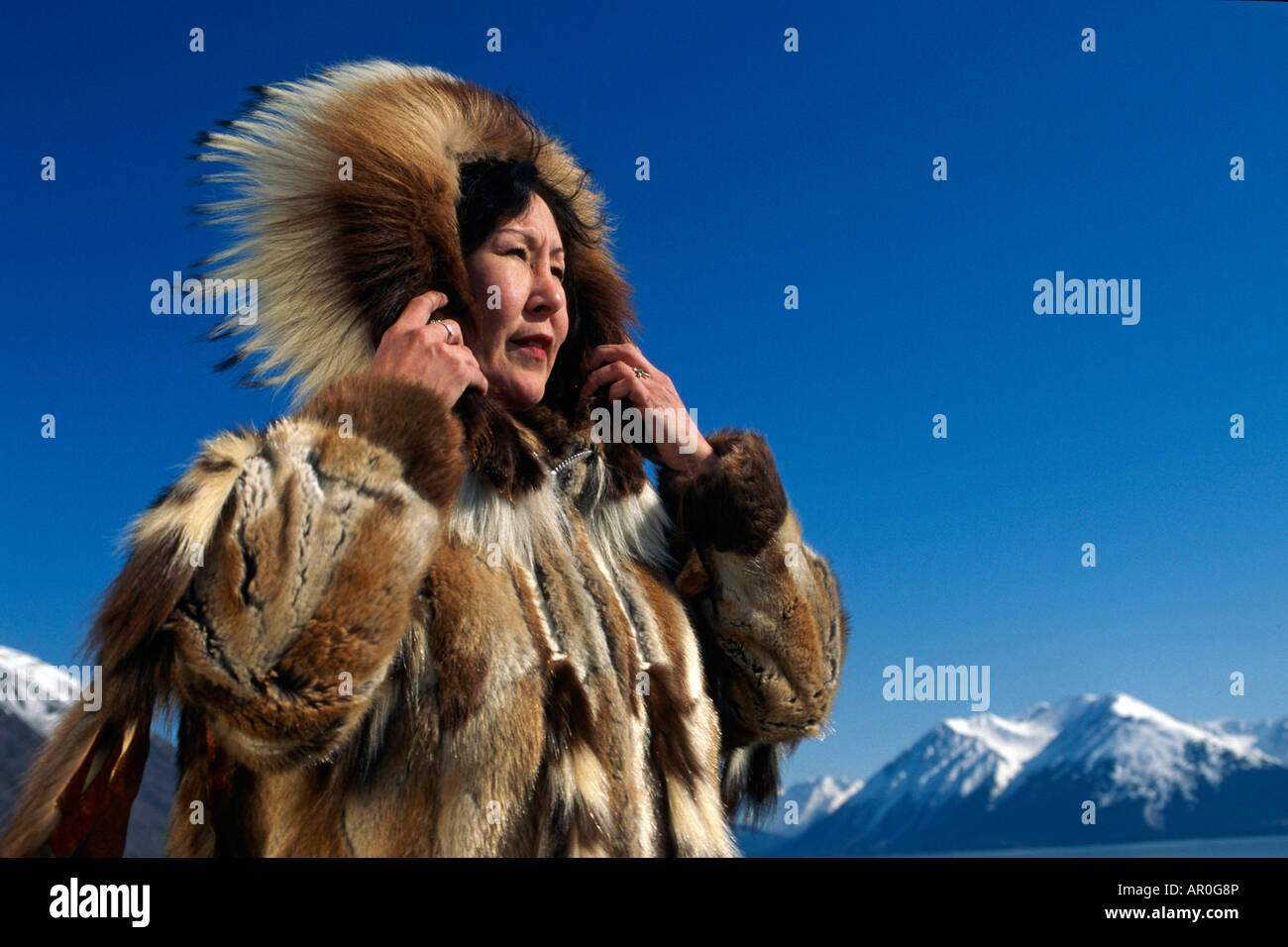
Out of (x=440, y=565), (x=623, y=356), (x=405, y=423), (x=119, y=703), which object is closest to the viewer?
(x=119, y=703)

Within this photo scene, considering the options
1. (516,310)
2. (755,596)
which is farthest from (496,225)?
(755,596)

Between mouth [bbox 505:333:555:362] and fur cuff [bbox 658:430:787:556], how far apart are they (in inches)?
22.4

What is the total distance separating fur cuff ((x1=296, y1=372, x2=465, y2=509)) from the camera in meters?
2.32

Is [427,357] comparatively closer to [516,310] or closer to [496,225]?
[516,310]

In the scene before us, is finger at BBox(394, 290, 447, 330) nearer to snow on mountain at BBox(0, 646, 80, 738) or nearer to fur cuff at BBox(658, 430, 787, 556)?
fur cuff at BBox(658, 430, 787, 556)

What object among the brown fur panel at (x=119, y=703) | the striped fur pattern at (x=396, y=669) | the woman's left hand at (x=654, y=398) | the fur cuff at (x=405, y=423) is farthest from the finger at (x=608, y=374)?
the brown fur panel at (x=119, y=703)

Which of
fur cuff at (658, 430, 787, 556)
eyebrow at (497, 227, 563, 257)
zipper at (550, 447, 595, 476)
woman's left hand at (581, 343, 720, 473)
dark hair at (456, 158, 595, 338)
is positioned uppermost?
dark hair at (456, 158, 595, 338)

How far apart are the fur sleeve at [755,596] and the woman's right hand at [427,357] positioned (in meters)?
0.79

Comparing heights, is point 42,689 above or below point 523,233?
below

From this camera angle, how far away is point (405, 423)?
2.35 m

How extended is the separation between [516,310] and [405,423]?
73 cm

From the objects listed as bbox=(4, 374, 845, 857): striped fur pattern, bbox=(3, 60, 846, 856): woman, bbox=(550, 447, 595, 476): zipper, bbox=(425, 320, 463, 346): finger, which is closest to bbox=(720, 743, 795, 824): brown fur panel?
bbox=(3, 60, 846, 856): woman

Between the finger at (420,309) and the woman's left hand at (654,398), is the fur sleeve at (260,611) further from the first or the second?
the woman's left hand at (654,398)
